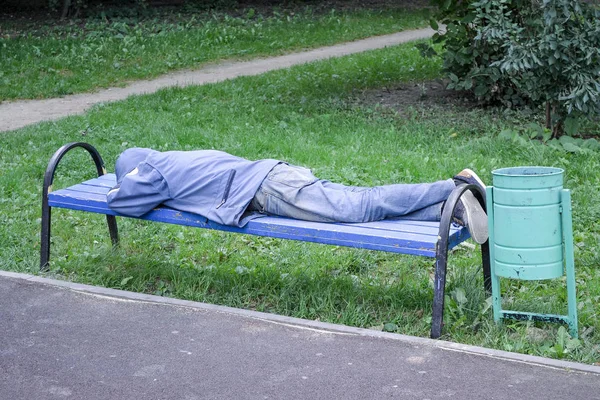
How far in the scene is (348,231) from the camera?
4.32 meters

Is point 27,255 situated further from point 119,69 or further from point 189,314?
point 119,69

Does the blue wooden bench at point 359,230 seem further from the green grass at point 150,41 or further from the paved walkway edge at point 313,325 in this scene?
the green grass at point 150,41

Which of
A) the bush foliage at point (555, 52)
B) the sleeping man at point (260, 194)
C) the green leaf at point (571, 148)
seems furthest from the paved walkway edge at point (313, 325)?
the bush foliage at point (555, 52)

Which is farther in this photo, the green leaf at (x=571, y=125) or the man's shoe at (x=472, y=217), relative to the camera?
the green leaf at (x=571, y=125)

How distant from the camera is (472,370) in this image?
3824 millimetres

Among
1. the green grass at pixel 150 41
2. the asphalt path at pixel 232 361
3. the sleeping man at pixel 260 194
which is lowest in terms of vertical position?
the asphalt path at pixel 232 361

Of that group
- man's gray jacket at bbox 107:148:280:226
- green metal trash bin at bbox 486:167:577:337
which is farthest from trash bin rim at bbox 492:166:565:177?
man's gray jacket at bbox 107:148:280:226

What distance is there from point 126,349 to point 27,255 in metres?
1.66

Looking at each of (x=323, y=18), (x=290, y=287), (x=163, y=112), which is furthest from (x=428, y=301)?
(x=323, y=18)

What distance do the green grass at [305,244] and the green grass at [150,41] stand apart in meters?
2.00

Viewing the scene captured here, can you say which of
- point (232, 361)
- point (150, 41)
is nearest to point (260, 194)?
point (232, 361)

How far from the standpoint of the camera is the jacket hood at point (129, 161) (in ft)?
16.3

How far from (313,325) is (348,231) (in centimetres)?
51

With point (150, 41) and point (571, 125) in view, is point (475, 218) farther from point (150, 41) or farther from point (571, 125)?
point (150, 41)
